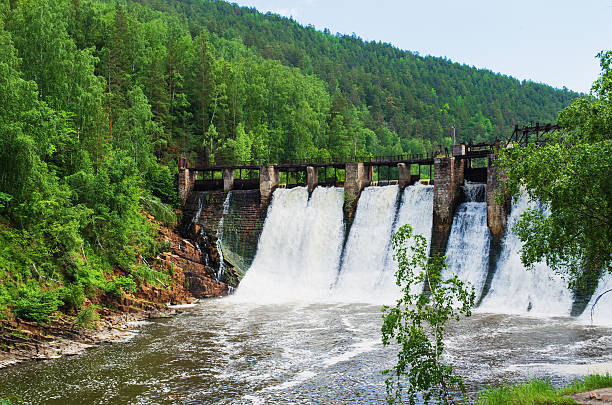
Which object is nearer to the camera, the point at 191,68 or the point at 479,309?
the point at 479,309

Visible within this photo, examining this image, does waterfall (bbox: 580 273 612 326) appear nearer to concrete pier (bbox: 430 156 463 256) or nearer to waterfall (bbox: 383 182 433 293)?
concrete pier (bbox: 430 156 463 256)

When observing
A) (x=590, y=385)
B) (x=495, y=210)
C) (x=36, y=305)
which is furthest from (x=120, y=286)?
(x=590, y=385)

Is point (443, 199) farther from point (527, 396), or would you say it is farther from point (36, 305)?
point (36, 305)

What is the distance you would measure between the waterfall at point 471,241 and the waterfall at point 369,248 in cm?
411

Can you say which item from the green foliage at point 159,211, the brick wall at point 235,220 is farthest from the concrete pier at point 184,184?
the green foliage at point 159,211

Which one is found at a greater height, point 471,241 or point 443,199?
point 443,199

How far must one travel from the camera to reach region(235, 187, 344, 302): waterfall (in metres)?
37.3

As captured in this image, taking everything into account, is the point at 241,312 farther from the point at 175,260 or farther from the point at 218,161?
the point at 218,161

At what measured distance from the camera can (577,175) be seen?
12930mm

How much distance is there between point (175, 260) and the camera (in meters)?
35.9

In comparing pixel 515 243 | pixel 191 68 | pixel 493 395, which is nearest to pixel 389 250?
pixel 515 243

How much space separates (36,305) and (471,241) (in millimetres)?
22952

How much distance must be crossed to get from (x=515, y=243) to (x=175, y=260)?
812 inches

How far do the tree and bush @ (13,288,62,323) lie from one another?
17706mm
